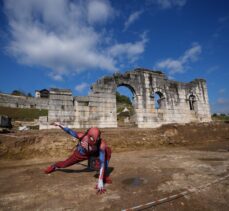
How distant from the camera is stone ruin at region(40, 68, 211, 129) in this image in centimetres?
1022

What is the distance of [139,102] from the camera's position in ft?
41.6

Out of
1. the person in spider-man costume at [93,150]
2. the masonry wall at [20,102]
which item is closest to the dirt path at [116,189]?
the person in spider-man costume at [93,150]

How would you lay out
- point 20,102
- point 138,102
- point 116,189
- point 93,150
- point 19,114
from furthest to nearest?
point 20,102 < point 19,114 < point 138,102 < point 93,150 < point 116,189

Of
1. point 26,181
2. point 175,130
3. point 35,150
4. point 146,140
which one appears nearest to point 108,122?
point 146,140

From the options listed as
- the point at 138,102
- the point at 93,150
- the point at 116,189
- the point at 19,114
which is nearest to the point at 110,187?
the point at 116,189

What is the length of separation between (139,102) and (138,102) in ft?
0.31

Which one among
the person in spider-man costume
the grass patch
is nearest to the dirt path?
the person in spider-man costume

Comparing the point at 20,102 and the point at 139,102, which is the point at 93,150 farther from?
the point at 20,102

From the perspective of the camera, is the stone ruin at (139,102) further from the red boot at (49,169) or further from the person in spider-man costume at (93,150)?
the person in spider-man costume at (93,150)

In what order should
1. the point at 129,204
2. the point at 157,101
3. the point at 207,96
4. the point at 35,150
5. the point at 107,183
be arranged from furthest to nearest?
the point at 207,96
the point at 157,101
the point at 35,150
the point at 107,183
the point at 129,204

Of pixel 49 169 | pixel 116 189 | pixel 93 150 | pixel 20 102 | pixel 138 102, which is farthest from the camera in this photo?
pixel 20 102

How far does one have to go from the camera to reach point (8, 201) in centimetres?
249

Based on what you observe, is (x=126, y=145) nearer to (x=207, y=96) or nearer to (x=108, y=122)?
(x=108, y=122)

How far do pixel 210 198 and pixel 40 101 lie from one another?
39186 millimetres
